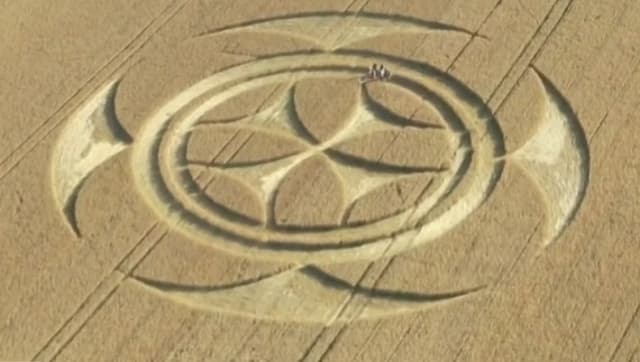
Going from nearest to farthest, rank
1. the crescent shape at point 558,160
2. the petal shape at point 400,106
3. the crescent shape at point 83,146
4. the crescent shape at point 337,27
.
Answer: the crescent shape at point 558,160
the crescent shape at point 83,146
the petal shape at point 400,106
the crescent shape at point 337,27

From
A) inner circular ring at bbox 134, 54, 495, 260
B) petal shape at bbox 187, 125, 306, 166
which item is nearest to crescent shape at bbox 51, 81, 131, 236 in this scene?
inner circular ring at bbox 134, 54, 495, 260

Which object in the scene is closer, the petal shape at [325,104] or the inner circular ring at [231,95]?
the inner circular ring at [231,95]

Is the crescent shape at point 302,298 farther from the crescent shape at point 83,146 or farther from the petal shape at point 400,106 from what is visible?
the petal shape at point 400,106

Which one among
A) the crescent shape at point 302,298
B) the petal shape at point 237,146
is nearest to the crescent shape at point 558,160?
the crescent shape at point 302,298

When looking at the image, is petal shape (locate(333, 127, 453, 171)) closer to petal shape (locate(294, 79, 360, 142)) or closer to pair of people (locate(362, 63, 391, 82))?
petal shape (locate(294, 79, 360, 142))

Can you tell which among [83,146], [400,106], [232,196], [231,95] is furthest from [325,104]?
[83,146]

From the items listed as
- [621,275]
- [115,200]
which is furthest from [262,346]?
[621,275]
